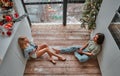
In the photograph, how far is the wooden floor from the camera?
2385mm

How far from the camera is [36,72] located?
7.82ft

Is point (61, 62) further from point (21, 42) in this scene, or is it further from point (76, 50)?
point (21, 42)

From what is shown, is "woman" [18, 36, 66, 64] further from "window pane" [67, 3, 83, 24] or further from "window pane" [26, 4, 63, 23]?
"window pane" [67, 3, 83, 24]

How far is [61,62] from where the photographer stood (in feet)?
8.36

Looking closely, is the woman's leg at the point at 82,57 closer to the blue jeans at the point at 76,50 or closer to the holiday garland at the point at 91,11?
the blue jeans at the point at 76,50

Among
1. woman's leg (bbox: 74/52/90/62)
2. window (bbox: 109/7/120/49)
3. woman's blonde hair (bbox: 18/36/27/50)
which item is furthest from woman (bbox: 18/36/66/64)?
window (bbox: 109/7/120/49)

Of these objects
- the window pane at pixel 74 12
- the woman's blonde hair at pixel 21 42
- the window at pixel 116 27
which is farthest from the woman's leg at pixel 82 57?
the window pane at pixel 74 12

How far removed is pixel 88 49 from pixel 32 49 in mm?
936

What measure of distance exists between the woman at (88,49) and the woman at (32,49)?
19 centimetres

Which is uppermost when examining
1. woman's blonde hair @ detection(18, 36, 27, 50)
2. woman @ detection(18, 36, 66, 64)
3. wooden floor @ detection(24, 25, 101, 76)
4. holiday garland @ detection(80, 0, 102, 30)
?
holiday garland @ detection(80, 0, 102, 30)

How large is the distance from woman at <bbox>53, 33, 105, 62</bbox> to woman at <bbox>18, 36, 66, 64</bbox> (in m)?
0.19

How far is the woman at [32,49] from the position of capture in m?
2.25

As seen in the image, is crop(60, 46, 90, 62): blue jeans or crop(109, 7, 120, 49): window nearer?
crop(109, 7, 120, 49): window

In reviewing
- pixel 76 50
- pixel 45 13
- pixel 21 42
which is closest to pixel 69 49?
pixel 76 50
